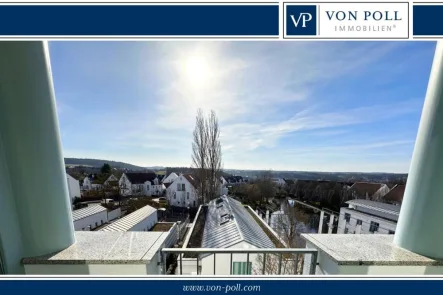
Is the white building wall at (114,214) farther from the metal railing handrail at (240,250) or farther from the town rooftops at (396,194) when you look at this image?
the town rooftops at (396,194)

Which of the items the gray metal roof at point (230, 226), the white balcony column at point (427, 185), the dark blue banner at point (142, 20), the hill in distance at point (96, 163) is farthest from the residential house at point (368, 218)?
the hill in distance at point (96, 163)

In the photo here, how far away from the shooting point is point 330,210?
2.03 metres

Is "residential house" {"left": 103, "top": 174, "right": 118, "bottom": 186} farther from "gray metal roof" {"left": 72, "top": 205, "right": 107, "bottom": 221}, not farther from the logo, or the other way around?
the logo

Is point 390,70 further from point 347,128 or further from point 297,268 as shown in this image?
point 297,268

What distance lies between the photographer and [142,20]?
0.80 meters

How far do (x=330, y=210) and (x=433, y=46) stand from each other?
5.29 ft

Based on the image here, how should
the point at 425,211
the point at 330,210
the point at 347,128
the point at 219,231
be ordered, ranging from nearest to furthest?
the point at 425,211
the point at 347,128
the point at 330,210
the point at 219,231

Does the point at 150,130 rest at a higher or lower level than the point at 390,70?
lower

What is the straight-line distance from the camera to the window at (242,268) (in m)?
1.25

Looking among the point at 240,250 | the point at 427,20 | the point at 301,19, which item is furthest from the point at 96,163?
the point at 427,20

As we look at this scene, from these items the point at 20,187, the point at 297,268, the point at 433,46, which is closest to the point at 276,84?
the point at 433,46

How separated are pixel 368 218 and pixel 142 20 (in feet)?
6.94

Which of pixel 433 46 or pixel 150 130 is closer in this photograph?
pixel 433 46
